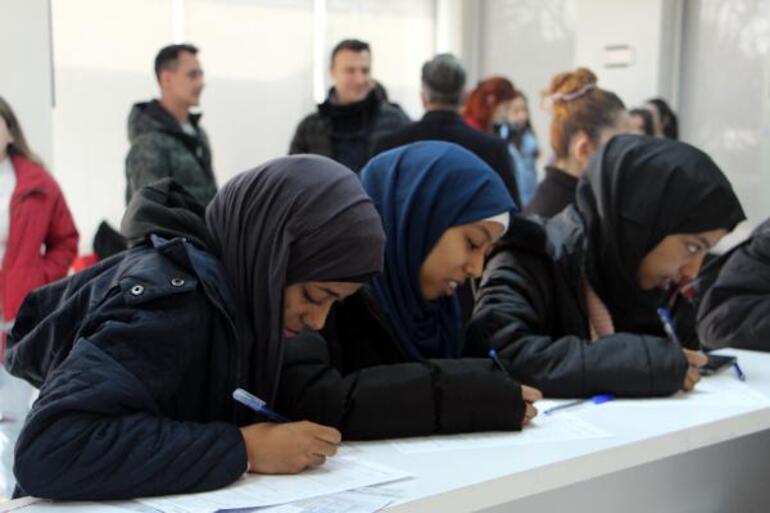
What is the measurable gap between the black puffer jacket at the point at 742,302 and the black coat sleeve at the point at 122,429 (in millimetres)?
1457

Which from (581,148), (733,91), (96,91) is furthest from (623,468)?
(733,91)

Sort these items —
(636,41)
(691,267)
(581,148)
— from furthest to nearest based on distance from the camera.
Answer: (636,41) < (581,148) < (691,267)

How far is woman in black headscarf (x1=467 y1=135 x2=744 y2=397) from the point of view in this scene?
5.73 ft

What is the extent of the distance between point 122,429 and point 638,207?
1.24 meters

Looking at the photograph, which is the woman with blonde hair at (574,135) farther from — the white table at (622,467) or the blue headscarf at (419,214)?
the blue headscarf at (419,214)

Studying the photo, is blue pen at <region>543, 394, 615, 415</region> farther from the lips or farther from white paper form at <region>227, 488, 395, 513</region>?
white paper form at <region>227, 488, 395, 513</region>

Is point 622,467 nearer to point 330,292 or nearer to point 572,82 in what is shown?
point 330,292

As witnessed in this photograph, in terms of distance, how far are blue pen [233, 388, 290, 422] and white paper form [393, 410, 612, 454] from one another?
193 millimetres

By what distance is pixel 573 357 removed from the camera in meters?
1.75

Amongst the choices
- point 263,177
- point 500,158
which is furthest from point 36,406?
point 500,158

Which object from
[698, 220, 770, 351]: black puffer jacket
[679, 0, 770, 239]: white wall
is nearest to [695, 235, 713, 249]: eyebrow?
[698, 220, 770, 351]: black puffer jacket

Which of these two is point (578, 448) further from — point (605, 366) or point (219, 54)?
point (219, 54)

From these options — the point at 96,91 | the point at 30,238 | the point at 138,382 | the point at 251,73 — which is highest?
the point at 251,73

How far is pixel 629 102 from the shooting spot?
604 centimetres
